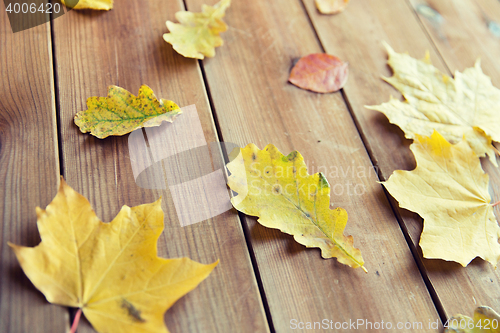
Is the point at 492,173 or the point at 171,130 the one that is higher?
the point at 171,130

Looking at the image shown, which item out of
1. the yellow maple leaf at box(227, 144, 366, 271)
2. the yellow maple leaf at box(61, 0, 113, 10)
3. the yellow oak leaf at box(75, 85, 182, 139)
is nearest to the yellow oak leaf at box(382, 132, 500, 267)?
the yellow maple leaf at box(227, 144, 366, 271)

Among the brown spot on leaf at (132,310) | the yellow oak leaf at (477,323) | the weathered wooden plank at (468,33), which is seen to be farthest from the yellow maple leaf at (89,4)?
the yellow oak leaf at (477,323)

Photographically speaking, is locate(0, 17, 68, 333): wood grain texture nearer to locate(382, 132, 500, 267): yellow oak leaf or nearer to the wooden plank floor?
the wooden plank floor

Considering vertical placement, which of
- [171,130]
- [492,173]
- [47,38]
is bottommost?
[492,173]

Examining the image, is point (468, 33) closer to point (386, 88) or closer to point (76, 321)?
point (386, 88)

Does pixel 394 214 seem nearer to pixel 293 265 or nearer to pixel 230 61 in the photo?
pixel 293 265

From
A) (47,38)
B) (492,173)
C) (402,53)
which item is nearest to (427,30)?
(402,53)

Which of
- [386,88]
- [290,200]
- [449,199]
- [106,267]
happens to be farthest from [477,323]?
[106,267]
